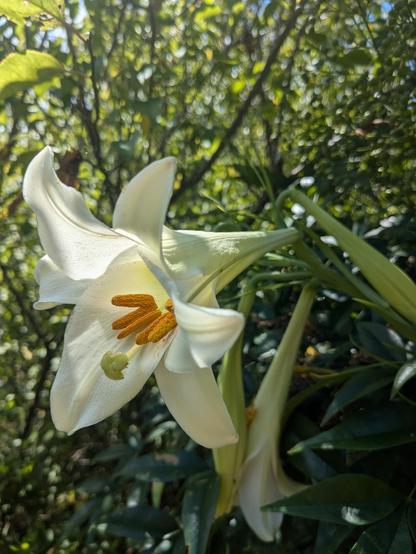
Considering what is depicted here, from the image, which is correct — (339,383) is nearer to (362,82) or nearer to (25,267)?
(362,82)

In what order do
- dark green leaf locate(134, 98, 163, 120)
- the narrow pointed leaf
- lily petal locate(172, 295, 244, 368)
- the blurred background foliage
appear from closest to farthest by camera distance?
lily petal locate(172, 295, 244, 368)
the blurred background foliage
the narrow pointed leaf
dark green leaf locate(134, 98, 163, 120)

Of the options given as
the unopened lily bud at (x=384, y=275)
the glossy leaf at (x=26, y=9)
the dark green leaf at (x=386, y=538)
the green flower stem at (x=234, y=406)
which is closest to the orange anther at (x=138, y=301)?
the green flower stem at (x=234, y=406)

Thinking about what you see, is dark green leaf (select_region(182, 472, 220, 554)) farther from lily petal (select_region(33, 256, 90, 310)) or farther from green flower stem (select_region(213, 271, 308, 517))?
lily petal (select_region(33, 256, 90, 310))

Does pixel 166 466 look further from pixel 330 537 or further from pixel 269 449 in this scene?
pixel 330 537

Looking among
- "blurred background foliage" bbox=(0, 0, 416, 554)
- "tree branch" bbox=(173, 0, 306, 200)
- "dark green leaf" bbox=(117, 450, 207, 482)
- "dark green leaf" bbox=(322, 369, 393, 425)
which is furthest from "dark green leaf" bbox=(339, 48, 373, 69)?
"dark green leaf" bbox=(117, 450, 207, 482)

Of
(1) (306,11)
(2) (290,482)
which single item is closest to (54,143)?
(1) (306,11)

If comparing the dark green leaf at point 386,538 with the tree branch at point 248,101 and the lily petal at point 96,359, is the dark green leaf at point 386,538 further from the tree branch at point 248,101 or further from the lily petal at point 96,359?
the tree branch at point 248,101

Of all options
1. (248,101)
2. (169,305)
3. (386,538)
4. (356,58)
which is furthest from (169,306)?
(248,101)
